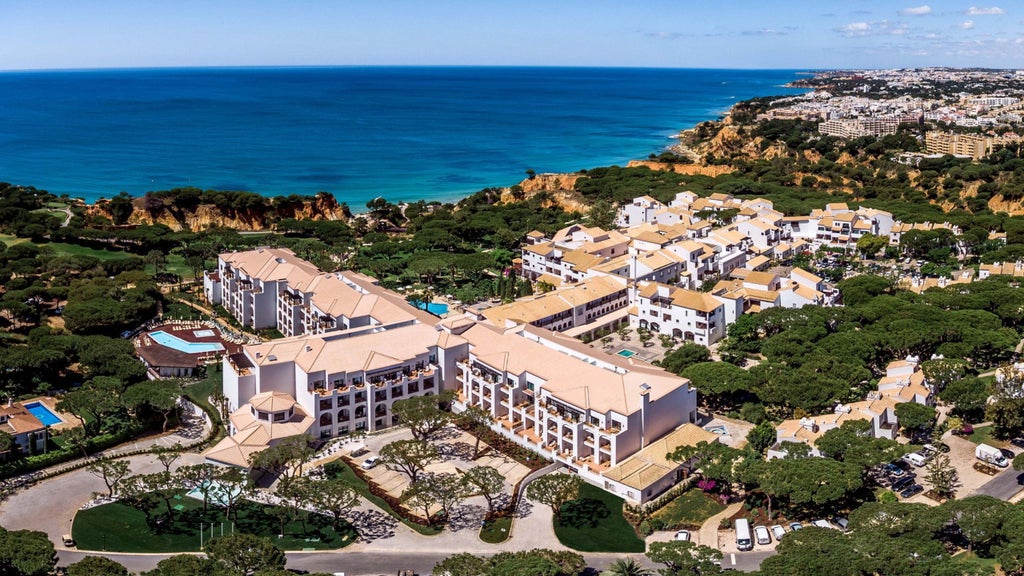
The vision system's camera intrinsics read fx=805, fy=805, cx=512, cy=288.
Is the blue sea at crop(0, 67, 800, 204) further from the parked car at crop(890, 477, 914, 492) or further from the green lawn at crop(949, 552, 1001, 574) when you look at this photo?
the green lawn at crop(949, 552, 1001, 574)

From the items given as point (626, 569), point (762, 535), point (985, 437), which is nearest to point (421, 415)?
point (626, 569)

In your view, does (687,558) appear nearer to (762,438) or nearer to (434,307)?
(762,438)

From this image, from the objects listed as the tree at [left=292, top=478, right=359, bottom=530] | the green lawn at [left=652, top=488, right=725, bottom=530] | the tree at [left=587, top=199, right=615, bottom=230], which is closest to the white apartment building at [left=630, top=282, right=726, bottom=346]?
the green lawn at [left=652, top=488, right=725, bottom=530]

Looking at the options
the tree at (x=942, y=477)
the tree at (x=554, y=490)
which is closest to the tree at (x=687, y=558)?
the tree at (x=554, y=490)

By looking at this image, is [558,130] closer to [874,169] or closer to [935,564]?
[874,169]

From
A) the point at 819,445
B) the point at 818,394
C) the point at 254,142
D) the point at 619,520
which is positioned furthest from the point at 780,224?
the point at 254,142

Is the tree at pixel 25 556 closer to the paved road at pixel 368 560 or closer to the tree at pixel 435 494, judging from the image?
the paved road at pixel 368 560

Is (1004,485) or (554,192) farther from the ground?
(554,192)
